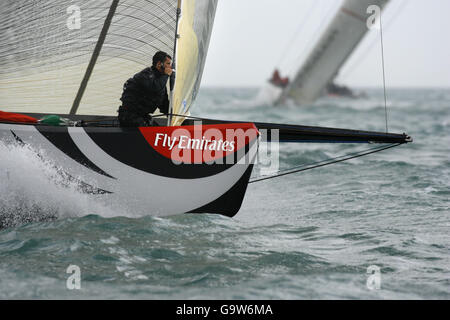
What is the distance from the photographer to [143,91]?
4.42 meters

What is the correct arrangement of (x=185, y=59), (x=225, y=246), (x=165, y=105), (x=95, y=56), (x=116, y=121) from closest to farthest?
1. (x=225, y=246)
2. (x=165, y=105)
3. (x=185, y=59)
4. (x=116, y=121)
5. (x=95, y=56)

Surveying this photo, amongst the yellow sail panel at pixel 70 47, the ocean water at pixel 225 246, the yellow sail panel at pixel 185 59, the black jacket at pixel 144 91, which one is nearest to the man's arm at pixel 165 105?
the yellow sail panel at pixel 185 59

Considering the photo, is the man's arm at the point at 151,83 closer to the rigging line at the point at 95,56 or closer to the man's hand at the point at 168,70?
the man's hand at the point at 168,70

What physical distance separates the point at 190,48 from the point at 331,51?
642 inches

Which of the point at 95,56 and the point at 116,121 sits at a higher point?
the point at 95,56

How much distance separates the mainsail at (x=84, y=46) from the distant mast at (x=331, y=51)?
1426 centimetres

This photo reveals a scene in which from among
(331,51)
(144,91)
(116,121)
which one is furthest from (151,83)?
(331,51)

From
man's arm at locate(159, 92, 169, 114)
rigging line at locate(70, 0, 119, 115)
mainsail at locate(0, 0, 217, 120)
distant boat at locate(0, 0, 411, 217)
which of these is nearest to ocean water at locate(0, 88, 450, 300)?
distant boat at locate(0, 0, 411, 217)

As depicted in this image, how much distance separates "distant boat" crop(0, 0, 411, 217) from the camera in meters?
4.17

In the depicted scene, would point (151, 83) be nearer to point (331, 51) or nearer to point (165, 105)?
point (165, 105)

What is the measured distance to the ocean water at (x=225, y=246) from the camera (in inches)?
125

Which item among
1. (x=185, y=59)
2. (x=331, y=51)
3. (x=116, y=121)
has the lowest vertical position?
(x=116, y=121)

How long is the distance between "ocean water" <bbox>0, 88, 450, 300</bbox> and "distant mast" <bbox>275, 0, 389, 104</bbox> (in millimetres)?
14443

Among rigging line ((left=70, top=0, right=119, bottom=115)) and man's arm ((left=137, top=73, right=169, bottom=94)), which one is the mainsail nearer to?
rigging line ((left=70, top=0, right=119, bottom=115))
